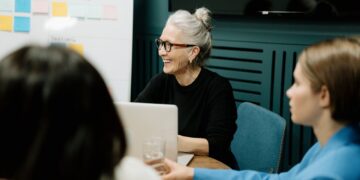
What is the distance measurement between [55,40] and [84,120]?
2.62 m

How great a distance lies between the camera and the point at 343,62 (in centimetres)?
122

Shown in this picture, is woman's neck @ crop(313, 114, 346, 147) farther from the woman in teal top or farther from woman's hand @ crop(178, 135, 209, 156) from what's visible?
woman's hand @ crop(178, 135, 209, 156)

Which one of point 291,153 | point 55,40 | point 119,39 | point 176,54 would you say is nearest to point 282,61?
point 291,153

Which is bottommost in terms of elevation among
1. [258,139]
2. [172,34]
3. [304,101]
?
[258,139]

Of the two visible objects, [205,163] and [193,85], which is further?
[193,85]

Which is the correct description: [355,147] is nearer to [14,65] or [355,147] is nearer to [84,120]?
[84,120]

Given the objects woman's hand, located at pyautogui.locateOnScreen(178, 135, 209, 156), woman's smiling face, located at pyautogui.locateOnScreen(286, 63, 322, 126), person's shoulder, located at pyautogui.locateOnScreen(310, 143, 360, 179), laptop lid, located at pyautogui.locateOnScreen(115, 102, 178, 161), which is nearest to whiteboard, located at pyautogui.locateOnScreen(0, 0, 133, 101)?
woman's hand, located at pyautogui.locateOnScreen(178, 135, 209, 156)

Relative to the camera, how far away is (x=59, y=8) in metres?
3.27

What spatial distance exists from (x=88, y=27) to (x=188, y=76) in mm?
1115

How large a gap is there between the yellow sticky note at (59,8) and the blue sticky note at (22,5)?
20cm

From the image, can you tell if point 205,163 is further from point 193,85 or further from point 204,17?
point 204,17

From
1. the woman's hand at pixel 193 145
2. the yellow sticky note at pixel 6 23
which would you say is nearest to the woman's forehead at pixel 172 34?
the woman's hand at pixel 193 145

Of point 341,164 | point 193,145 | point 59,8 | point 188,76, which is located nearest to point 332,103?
point 341,164

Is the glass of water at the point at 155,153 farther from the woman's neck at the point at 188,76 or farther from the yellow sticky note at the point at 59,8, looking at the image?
the yellow sticky note at the point at 59,8
